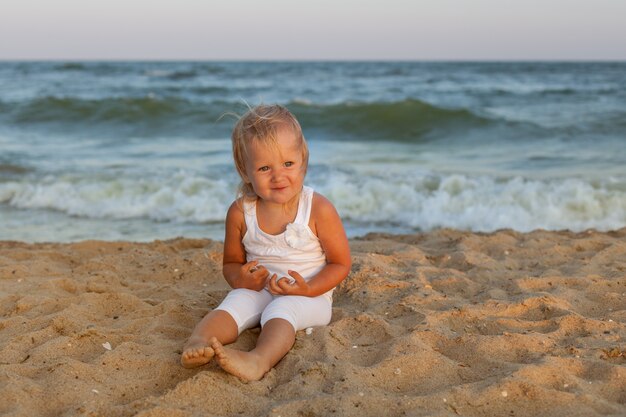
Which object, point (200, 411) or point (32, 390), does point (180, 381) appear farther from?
point (32, 390)

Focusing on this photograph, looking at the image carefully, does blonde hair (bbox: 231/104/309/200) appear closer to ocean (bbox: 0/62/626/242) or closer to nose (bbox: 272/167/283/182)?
nose (bbox: 272/167/283/182)

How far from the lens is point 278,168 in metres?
3.04

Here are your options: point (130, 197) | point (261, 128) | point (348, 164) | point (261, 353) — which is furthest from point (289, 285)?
point (348, 164)

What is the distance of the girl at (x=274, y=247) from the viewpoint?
2.98 meters

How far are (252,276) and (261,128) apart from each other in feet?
2.23

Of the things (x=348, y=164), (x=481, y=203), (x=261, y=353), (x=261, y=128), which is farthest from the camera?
(x=348, y=164)

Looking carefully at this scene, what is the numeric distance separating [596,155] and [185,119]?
8.20 metres

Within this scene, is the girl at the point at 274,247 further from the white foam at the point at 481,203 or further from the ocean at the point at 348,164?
the white foam at the point at 481,203

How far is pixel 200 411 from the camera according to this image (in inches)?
94.7

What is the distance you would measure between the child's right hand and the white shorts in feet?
0.14

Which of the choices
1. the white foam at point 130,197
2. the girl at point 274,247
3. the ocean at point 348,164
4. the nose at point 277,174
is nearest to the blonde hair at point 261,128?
the girl at point 274,247

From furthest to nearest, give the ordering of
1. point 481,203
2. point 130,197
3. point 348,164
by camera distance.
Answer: point 348,164 < point 130,197 < point 481,203

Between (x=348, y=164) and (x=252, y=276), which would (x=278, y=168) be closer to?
(x=252, y=276)


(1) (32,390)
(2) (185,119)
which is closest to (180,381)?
(1) (32,390)
